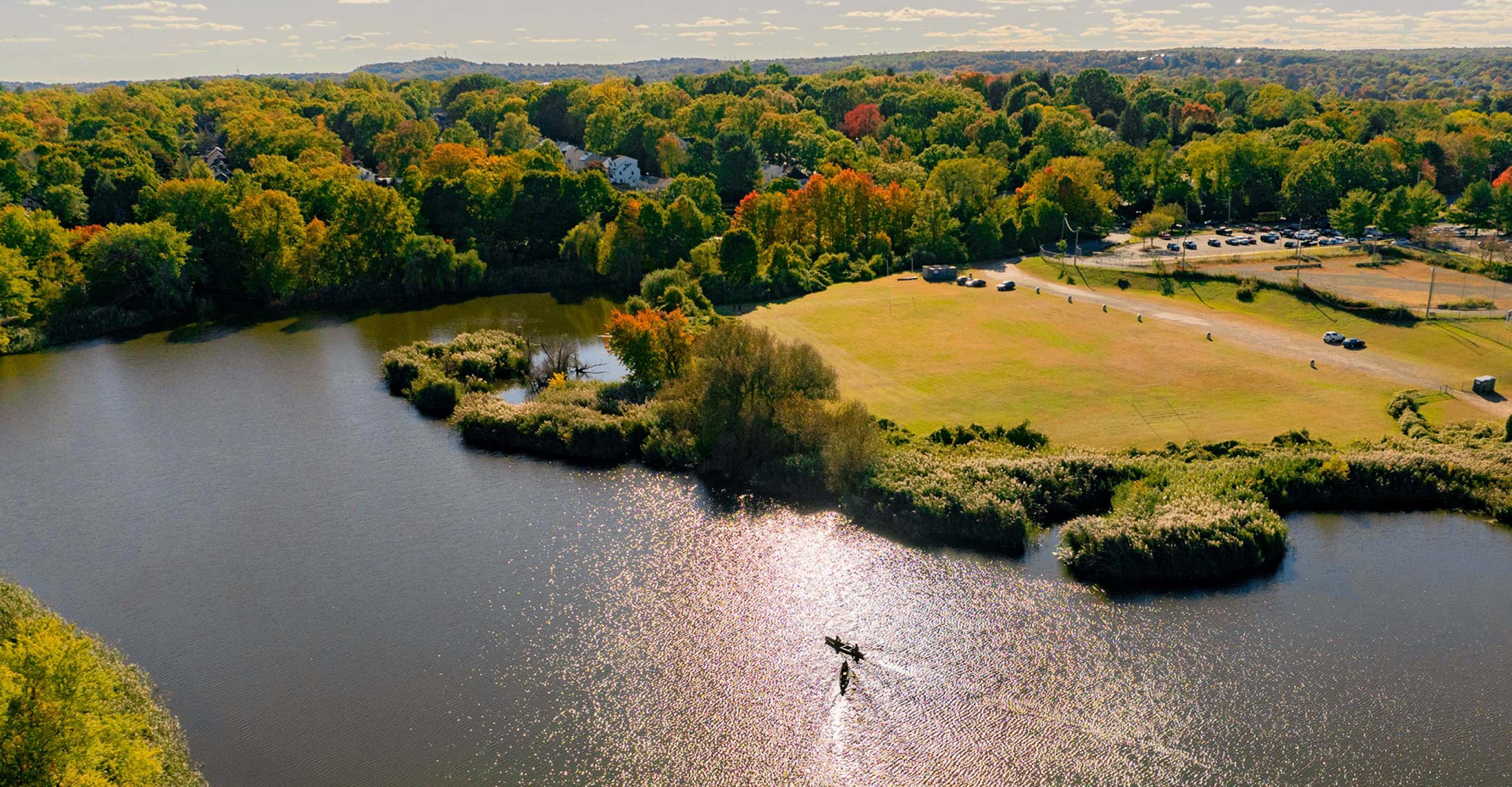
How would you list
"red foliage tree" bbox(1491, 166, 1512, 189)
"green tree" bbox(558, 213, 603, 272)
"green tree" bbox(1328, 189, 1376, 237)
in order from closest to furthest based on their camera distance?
1. "green tree" bbox(558, 213, 603, 272)
2. "green tree" bbox(1328, 189, 1376, 237)
3. "red foliage tree" bbox(1491, 166, 1512, 189)

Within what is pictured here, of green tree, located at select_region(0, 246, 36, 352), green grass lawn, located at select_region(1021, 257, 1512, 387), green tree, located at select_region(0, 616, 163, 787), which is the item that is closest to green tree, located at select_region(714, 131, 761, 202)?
green grass lawn, located at select_region(1021, 257, 1512, 387)

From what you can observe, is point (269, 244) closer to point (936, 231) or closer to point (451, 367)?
point (451, 367)

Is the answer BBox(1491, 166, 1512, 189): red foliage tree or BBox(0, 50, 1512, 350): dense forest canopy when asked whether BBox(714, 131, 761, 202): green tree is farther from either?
BBox(1491, 166, 1512, 189): red foliage tree

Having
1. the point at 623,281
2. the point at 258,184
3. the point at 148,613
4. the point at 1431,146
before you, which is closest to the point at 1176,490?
the point at 148,613

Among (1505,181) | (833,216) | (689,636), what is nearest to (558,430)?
(689,636)

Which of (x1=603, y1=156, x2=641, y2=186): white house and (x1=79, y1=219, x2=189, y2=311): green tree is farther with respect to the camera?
(x1=603, y1=156, x2=641, y2=186): white house
